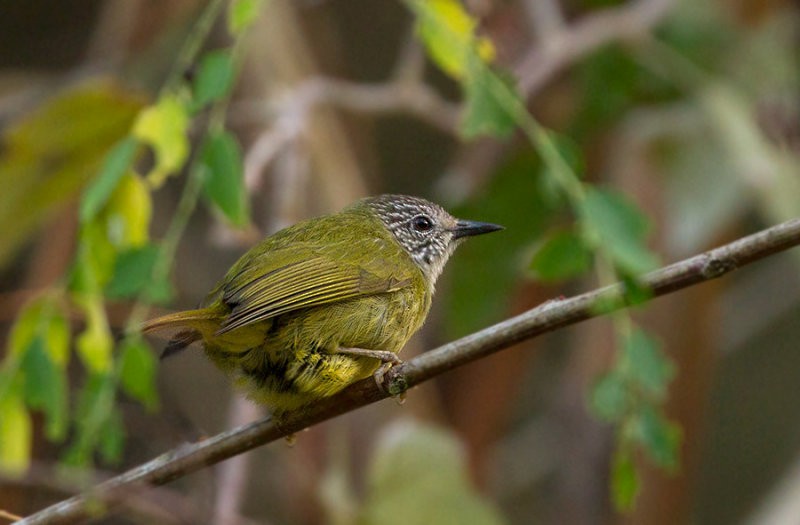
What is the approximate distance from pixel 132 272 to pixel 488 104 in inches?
37.0

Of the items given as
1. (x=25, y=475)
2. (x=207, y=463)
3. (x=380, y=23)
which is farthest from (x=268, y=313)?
(x=380, y=23)

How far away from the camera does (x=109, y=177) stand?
8.78 ft

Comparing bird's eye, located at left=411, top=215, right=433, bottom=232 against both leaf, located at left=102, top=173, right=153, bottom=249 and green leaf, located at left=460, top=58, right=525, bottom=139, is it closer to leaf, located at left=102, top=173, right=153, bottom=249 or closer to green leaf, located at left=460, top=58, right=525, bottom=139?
green leaf, located at left=460, top=58, right=525, bottom=139

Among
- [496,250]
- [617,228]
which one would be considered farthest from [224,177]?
[496,250]

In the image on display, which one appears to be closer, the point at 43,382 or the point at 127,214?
the point at 43,382

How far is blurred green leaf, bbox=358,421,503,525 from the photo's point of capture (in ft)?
12.1

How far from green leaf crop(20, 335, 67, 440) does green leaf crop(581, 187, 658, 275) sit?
131cm

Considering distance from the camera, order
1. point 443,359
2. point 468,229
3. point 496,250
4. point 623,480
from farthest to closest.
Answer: point 496,250
point 468,229
point 623,480
point 443,359

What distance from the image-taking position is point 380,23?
6.87 m

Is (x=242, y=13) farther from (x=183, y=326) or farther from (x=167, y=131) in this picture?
(x=183, y=326)

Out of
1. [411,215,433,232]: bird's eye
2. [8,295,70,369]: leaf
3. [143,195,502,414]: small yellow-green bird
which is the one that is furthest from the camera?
[411,215,433,232]: bird's eye

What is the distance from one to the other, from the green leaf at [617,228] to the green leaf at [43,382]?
4.31ft

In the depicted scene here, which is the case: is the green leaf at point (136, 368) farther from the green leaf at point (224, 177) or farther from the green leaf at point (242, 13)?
the green leaf at point (242, 13)

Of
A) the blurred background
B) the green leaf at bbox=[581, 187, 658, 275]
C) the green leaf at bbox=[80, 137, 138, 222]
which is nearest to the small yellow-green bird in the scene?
the green leaf at bbox=[80, 137, 138, 222]
